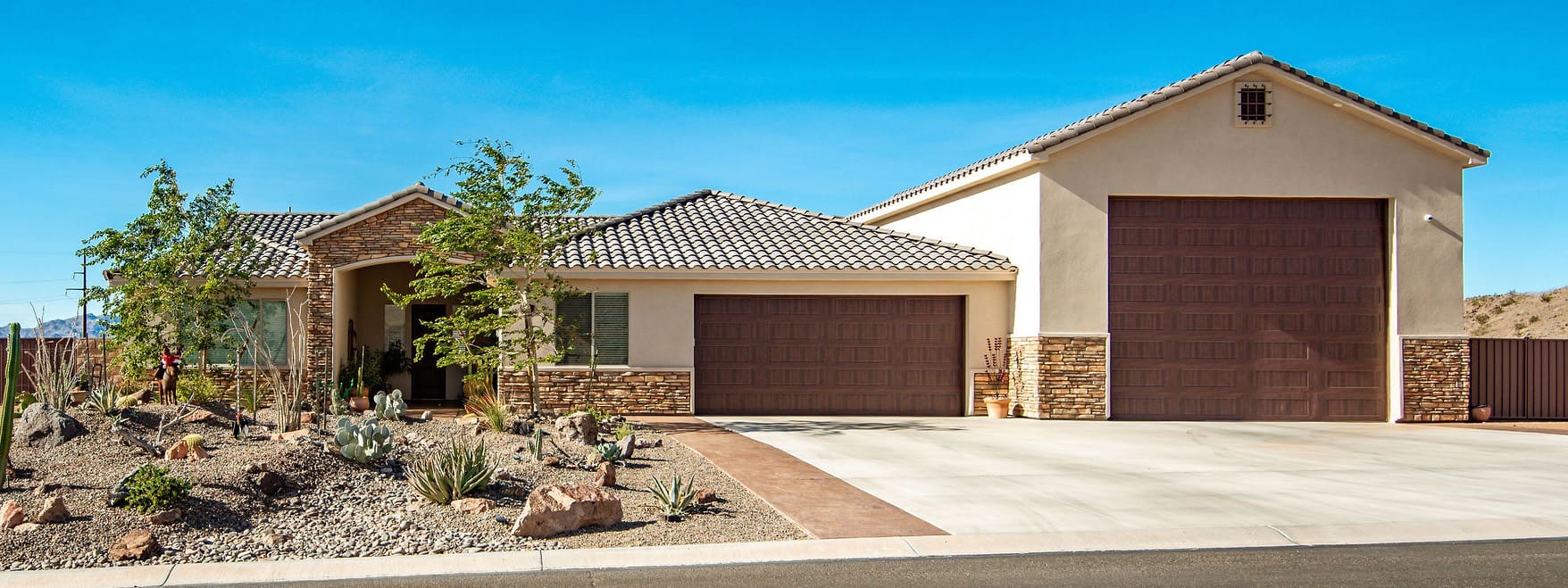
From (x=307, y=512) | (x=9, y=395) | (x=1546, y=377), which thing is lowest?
(x=307, y=512)

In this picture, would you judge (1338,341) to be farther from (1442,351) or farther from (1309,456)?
(1309,456)

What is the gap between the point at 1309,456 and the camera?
1397cm

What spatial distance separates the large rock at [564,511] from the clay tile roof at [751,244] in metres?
9.94

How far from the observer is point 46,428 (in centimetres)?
1090

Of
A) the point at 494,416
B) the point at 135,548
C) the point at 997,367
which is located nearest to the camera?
the point at 135,548

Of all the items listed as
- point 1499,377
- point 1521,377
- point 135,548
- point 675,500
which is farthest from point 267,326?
point 1521,377

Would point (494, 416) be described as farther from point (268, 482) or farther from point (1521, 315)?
point (1521, 315)

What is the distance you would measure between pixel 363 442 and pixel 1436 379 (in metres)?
18.1

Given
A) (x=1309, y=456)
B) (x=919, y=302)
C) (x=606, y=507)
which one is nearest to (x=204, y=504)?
(x=606, y=507)

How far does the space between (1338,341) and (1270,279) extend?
65.0 inches

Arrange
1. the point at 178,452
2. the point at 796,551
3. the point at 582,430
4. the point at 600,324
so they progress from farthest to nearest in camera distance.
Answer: the point at 600,324, the point at 582,430, the point at 178,452, the point at 796,551

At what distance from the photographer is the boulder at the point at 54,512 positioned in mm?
8141

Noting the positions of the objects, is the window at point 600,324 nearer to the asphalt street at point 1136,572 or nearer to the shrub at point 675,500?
the shrub at point 675,500

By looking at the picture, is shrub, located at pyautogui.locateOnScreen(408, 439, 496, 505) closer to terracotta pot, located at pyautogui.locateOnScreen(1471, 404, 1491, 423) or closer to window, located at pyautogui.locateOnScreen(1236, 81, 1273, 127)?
window, located at pyautogui.locateOnScreen(1236, 81, 1273, 127)
